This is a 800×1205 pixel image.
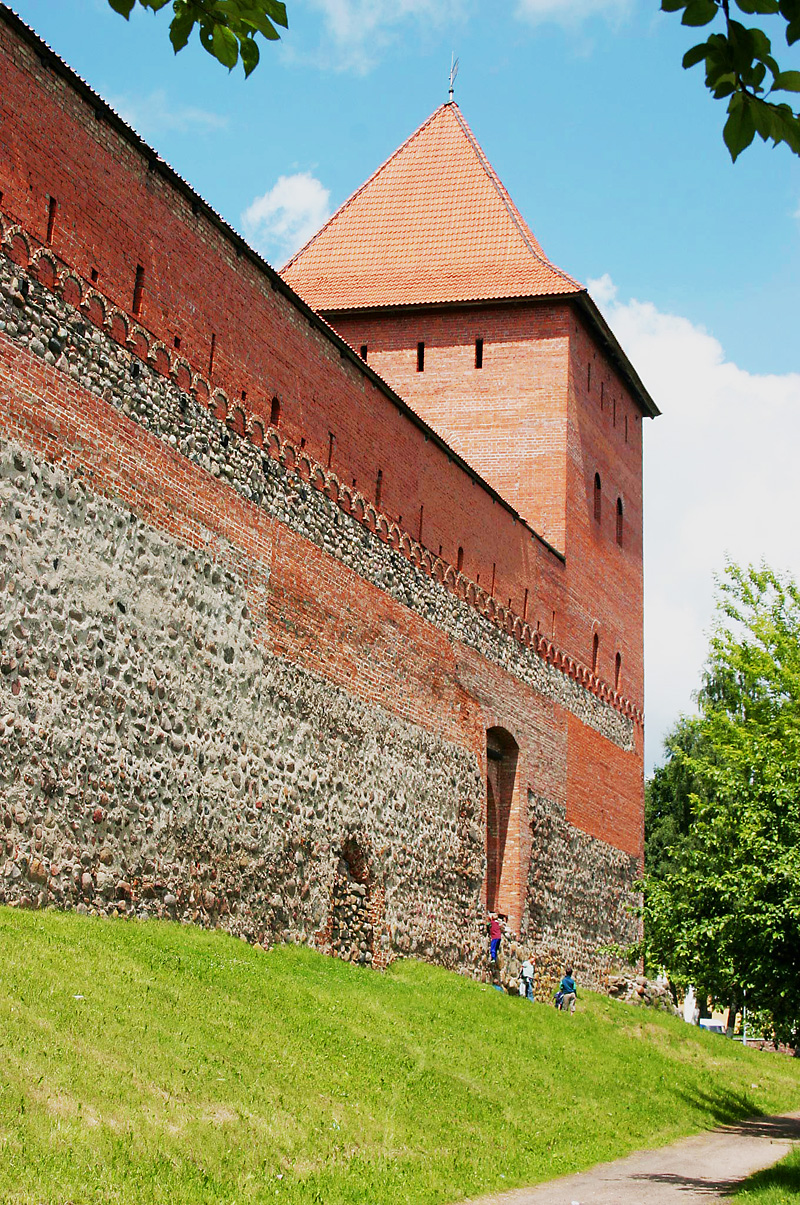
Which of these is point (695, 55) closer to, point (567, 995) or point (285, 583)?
point (285, 583)

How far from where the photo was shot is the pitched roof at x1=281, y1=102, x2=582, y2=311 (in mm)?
22797

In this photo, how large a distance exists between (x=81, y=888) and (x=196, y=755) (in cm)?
189

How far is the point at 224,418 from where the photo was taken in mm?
12523

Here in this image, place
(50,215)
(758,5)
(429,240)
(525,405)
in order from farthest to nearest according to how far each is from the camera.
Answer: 1. (429,240)
2. (525,405)
3. (50,215)
4. (758,5)

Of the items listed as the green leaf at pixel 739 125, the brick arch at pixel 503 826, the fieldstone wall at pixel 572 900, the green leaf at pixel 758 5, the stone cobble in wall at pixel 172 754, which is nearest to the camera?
the green leaf at pixel 758 5

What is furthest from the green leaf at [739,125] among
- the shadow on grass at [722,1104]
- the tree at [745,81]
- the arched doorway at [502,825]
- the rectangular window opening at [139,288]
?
the arched doorway at [502,825]

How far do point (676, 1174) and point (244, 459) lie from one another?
7.19 m

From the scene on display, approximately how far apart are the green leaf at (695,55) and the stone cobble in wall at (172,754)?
7166 millimetres

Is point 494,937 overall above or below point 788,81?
below

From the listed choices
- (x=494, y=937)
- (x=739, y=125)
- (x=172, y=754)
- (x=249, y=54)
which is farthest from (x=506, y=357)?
(x=739, y=125)

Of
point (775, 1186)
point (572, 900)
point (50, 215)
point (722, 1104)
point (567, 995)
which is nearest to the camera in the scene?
point (775, 1186)

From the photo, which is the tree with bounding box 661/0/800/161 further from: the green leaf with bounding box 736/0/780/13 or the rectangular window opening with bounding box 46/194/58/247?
the rectangular window opening with bounding box 46/194/58/247

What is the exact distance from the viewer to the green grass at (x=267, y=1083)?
21.0ft

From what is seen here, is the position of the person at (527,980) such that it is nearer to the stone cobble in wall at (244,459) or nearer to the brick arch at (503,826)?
the brick arch at (503,826)
